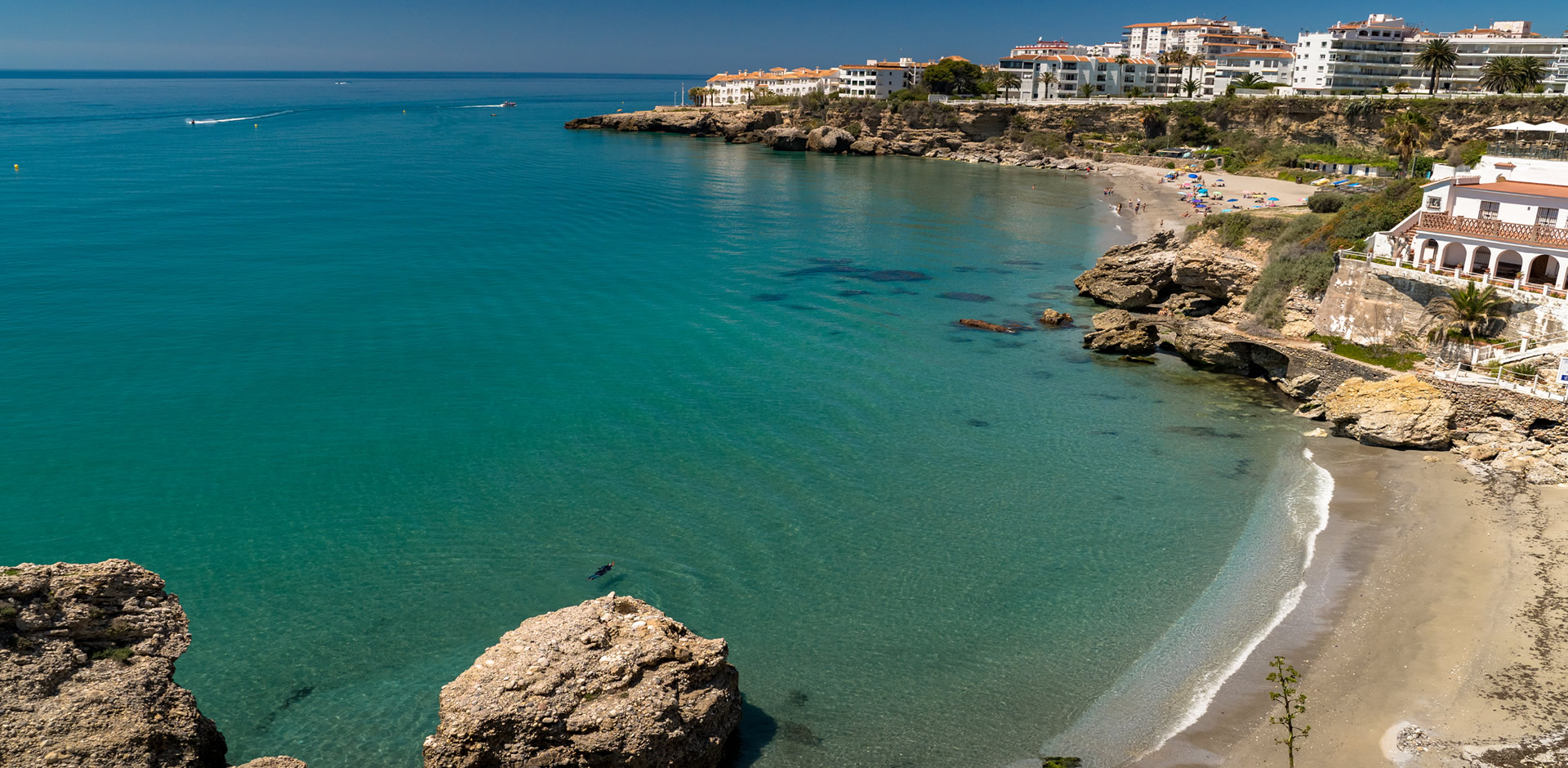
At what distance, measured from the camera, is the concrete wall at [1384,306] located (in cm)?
3222

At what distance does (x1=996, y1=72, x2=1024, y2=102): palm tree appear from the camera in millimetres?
150750

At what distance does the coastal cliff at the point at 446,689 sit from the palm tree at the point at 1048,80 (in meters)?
151

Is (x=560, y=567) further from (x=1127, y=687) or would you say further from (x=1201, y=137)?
(x=1201, y=137)

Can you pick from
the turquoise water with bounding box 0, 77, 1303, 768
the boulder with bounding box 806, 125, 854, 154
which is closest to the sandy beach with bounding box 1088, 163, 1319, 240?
the turquoise water with bounding box 0, 77, 1303, 768

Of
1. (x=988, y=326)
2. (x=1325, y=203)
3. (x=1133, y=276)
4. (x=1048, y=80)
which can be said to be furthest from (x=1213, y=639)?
(x=1048, y=80)

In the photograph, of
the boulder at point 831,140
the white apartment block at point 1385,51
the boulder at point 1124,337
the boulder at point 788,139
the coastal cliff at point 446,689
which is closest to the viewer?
the coastal cliff at point 446,689

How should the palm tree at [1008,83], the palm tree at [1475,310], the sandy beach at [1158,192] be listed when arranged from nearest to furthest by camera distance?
the palm tree at [1475,310]
the sandy beach at [1158,192]
the palm tree at [1008,83]

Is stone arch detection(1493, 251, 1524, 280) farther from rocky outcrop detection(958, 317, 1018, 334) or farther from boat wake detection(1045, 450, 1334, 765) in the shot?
rocky outcrop detection(958, 317, 1018, 334)

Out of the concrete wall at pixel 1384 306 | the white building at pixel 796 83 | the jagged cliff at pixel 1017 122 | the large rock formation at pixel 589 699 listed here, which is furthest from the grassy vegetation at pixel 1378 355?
the white building at pixel 796 83

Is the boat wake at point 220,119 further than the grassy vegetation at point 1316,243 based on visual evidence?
Yes

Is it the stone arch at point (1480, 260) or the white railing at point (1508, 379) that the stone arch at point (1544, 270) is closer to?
the stone arch at point (1480, 260)

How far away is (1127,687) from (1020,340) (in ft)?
86.9

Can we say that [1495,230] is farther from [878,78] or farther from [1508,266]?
[878,78]

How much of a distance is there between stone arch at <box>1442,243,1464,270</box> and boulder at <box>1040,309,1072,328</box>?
15.7m
